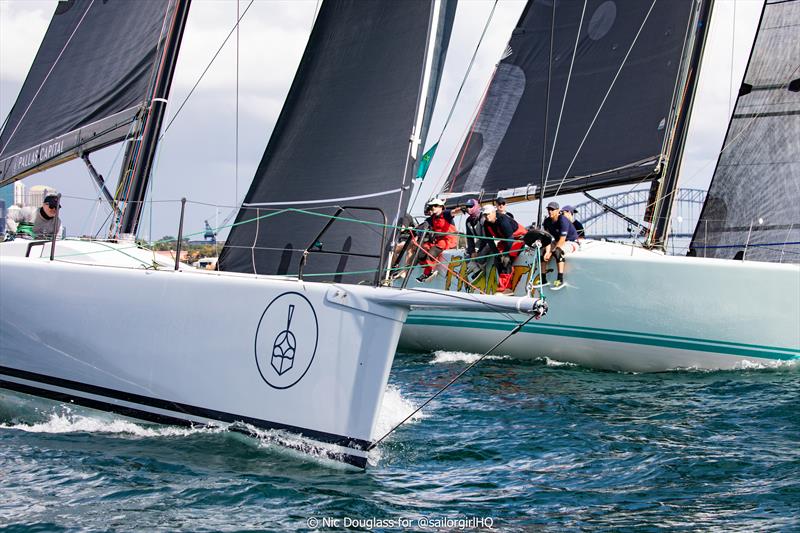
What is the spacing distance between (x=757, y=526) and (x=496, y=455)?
1971 mm

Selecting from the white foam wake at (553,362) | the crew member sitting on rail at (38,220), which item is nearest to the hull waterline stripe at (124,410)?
the crew member sitting on rail at (38,220)

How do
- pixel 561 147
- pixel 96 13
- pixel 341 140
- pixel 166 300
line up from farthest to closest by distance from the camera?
pixel 561 147 < pixel 96 13 < pixel 341 140 < pixel 166 300

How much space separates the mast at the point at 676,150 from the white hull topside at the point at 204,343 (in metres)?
6.92

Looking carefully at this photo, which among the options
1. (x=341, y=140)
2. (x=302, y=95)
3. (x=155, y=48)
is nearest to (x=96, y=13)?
(x=155, y=48)

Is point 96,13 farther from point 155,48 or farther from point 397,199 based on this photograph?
point 397,199

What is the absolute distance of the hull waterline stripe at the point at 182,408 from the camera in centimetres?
584

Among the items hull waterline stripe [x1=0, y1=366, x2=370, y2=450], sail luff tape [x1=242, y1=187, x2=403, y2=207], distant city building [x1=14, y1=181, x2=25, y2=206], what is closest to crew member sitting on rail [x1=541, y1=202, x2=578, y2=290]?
sail luff tape [x1=242, y1=187, x2=403, y2=207]

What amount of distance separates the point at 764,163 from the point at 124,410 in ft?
29.7

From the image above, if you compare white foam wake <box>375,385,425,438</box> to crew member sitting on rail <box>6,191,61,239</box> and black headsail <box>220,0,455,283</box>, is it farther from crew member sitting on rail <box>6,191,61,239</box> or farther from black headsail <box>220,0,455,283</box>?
crew member sitting on rail <box>6,191,61,239</box>

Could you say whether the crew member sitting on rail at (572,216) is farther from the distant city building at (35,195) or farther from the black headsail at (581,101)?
the distant city building at (35,195)

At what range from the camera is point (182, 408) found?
6.45 m

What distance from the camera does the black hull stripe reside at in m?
5.84

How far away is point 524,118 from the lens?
14141 mm

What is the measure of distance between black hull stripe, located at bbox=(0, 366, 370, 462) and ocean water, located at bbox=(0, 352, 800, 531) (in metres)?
0.12
